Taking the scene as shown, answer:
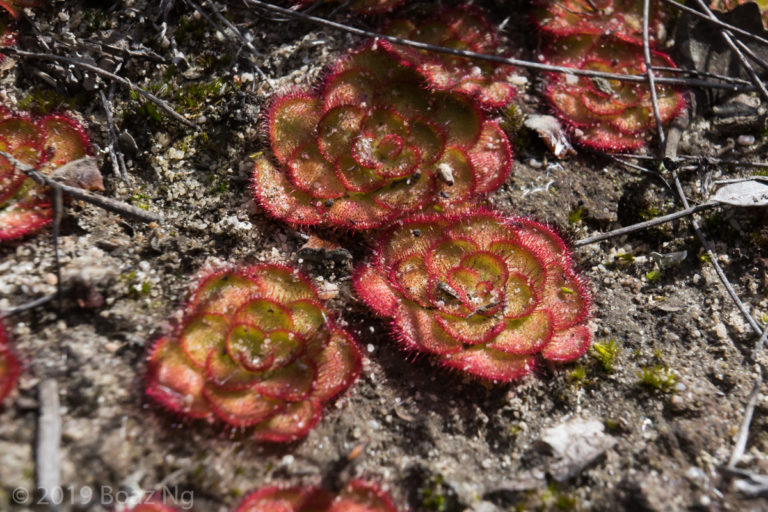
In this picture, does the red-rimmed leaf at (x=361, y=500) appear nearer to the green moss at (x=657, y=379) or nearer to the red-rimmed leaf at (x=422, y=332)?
the red-rimmed leaf at (x=422, y=332)

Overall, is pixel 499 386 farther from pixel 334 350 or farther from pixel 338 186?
pixel 338 186

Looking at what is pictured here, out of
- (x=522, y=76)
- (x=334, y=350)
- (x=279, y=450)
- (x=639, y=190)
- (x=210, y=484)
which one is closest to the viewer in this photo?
(x=210, y=484)

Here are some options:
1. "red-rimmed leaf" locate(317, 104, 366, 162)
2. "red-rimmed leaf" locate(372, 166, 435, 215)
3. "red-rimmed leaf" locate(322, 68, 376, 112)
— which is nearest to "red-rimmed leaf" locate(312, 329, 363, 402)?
"red-rimmed leaf" locate(372, 166, 435, 215)

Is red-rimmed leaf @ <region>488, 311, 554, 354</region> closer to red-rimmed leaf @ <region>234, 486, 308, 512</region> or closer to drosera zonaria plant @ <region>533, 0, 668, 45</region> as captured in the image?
red-rimmed leaf @ <region>234, 486, 308, 512</region>

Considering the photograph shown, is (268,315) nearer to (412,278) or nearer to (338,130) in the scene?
(412,278)

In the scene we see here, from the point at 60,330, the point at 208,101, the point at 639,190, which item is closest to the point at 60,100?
the point at 208,101

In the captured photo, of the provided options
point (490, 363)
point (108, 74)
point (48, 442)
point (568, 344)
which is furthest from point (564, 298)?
point (108, 74)

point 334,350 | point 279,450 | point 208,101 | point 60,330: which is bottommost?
point 279,450
